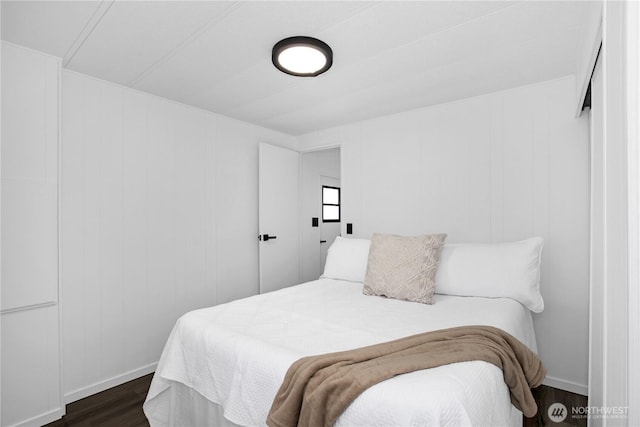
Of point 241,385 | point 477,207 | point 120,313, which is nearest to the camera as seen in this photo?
point 241,385

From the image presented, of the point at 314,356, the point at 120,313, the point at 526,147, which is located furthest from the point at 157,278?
the point at 526,147

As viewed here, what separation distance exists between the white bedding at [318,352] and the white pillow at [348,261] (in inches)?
17.3

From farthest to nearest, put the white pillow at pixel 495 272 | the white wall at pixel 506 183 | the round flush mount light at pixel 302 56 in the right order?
the white wall at pixel 506 183 → the white pillow at pixel 495 272 → the round flush mount light at pixel 302 56

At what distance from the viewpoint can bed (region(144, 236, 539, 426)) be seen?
1.08 metres

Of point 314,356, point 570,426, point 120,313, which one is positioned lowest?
point 570,426

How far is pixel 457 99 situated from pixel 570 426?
2512 mm

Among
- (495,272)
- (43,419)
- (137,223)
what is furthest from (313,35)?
(43,419)

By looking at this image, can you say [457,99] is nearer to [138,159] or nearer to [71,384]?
[138,159]

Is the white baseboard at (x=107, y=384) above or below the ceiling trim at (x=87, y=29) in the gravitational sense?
below

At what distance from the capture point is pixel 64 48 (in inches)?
80.3

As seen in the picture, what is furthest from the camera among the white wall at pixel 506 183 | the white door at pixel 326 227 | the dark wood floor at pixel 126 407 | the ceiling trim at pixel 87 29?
the white door at pixel 326 227

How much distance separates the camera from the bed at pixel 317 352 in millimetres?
1082

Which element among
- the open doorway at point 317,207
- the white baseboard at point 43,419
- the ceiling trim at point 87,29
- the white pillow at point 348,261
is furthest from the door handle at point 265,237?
the ceiling trim at point 87,29

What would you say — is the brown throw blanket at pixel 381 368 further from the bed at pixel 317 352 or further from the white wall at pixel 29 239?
the white wall at pixel 29 239
